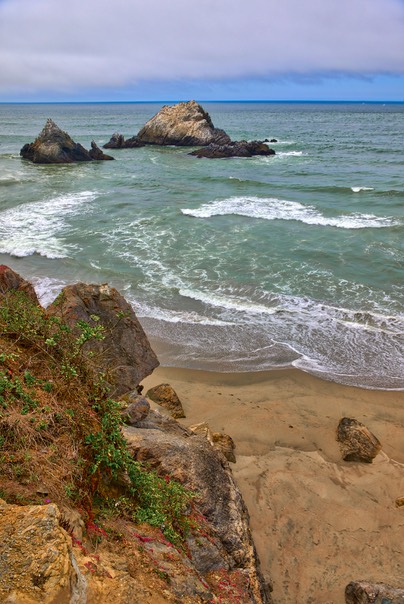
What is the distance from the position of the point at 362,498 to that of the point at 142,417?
438 centimetres

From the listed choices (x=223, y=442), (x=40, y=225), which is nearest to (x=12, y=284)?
(x=223, y=442)

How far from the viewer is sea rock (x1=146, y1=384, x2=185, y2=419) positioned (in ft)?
32.4

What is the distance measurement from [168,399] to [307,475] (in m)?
3.41

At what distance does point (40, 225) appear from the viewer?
23.9 metres

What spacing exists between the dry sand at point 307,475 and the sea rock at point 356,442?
16 centimetres

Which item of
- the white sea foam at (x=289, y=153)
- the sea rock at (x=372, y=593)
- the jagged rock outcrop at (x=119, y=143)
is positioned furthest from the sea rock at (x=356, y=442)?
the jagged rock outcrop at (x=119, y=143)

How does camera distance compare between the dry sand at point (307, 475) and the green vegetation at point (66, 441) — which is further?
the dry sand at point (307, 475)

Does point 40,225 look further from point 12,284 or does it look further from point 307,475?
point 307,475

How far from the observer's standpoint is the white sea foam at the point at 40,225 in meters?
19.9

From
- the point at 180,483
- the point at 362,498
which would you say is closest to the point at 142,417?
the point at 180,483

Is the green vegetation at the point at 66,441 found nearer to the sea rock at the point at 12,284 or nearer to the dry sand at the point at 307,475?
the sea rock at the point at 12,284

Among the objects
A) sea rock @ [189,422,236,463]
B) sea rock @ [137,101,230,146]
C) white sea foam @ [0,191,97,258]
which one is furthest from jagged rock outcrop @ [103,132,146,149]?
sea rock @ [189,422,236,463]

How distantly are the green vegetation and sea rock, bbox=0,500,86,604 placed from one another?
→ 22.2 inches

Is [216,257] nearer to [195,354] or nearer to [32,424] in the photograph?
[195,354]
